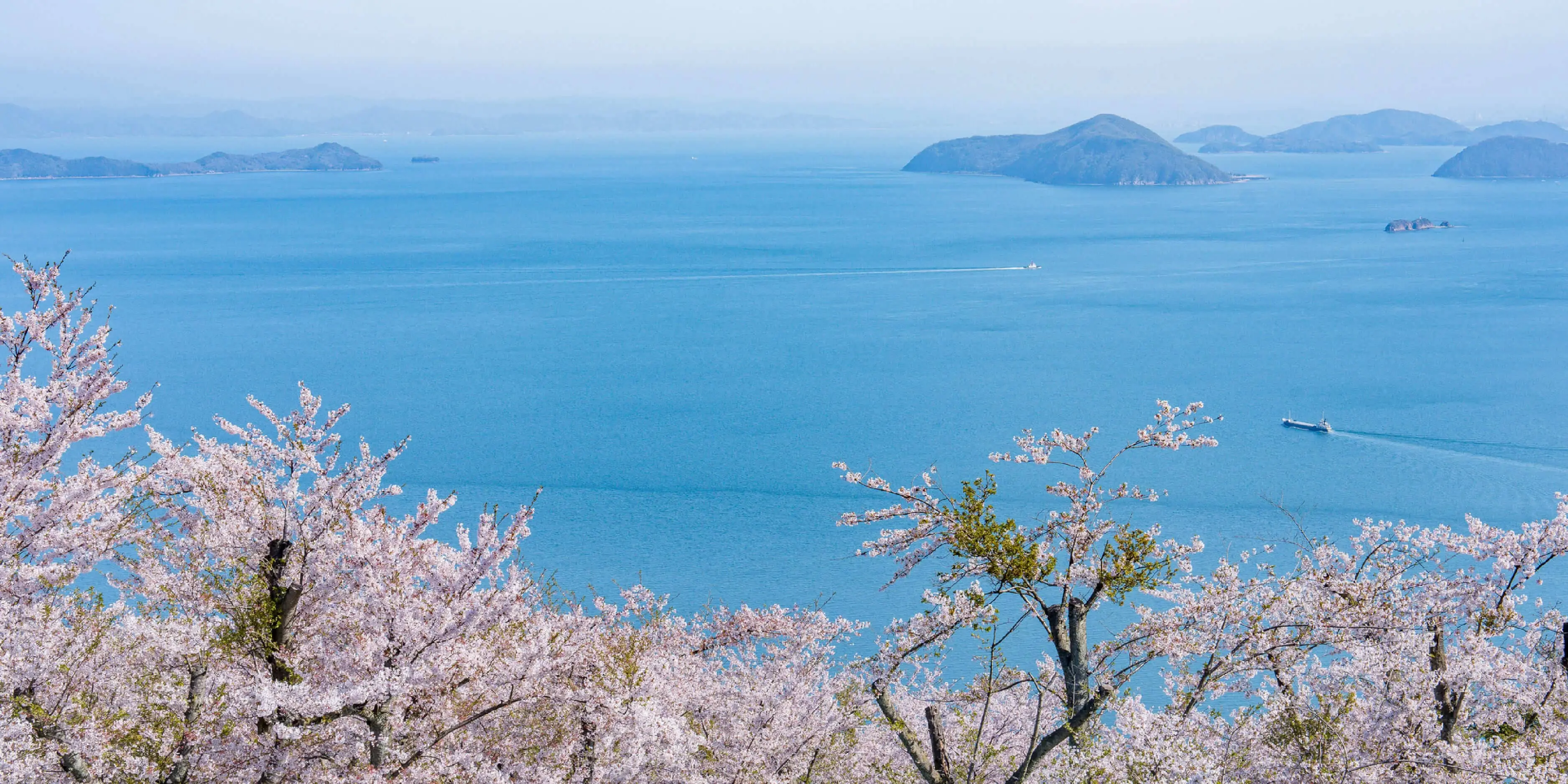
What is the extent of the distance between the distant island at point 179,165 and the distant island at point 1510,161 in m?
165

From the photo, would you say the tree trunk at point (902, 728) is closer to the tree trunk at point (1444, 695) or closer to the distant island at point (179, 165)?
the tree trunk at point (1444, 695)

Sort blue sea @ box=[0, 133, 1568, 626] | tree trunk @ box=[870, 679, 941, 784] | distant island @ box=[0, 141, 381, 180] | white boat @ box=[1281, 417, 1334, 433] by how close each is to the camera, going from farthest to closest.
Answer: distant island @ box=[0, 141, 381, 180] → white boat @ box=[1281, 417, 1334, 433] → blue sea @ box=[0, 133, 1568, 626] → tree trunk @ box=[870, 679, 941, 784]

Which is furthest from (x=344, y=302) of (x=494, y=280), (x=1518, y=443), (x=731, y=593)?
(x=1518, y=443)

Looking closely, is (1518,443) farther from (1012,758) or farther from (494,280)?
(494,280)

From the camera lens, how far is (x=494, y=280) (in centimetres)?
6247

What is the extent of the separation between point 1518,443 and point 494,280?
50.6 m

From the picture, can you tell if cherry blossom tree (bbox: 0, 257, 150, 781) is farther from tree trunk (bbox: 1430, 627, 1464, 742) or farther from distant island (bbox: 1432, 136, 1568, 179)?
distant island (bbox: 1432, 136, 1568, 179)

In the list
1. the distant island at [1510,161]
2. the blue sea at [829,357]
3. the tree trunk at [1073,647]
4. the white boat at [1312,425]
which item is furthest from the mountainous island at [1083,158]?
the tree trunk at [1073,647]

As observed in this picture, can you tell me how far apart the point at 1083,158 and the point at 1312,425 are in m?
122

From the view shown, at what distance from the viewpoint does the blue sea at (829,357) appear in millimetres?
27906

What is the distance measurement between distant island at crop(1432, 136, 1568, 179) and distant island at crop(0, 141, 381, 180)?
165 metres

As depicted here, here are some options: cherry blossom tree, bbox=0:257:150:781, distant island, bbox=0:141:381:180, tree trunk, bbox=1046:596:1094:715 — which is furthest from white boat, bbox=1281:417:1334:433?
distant island, bbox=0:141:381:180

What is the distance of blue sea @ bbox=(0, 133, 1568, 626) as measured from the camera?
27906 mm

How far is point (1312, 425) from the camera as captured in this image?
33.9 metres
